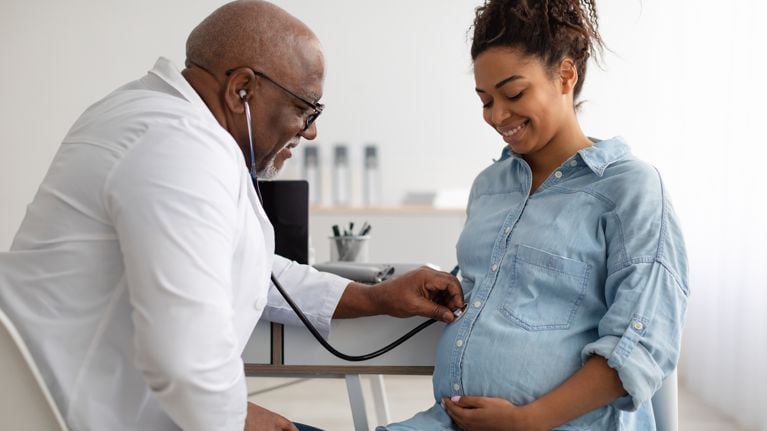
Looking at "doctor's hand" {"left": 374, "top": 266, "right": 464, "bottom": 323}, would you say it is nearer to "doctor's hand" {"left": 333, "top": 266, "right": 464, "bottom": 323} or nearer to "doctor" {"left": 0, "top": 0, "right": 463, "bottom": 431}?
"doctor's hand" {"left": 333, "top": 266, "right": 464, "bottom": 323}

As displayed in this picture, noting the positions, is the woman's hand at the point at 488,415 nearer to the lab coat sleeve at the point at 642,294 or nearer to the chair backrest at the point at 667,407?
the lab coat sleeve at the point at 642,294

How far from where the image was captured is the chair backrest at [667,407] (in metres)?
1.34

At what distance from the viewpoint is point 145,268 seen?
0.87m

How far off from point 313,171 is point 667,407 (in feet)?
10.6

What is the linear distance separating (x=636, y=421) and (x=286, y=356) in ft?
1.88

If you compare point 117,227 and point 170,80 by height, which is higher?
point 170,80

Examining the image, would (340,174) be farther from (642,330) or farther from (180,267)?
(180,267)

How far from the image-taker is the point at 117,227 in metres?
0.91

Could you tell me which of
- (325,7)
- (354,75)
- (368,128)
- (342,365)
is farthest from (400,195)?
(342,365)

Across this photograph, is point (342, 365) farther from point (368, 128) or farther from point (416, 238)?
point (368, 128)

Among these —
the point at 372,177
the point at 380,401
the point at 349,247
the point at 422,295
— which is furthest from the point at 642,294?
the point at 372,177

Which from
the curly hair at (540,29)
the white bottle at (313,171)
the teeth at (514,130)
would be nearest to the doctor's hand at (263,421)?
the teeth at (514,130)

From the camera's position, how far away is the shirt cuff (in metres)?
1.09

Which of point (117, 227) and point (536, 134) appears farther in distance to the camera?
point (536, 134)
